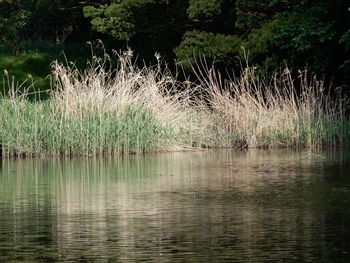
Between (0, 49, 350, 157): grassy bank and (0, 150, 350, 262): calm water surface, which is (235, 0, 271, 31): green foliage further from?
(0, 150, 350, 262): calm water surface

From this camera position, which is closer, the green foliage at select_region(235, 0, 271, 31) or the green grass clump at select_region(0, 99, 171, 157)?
the green grass clump at select_region(0, 99, 171, 157)

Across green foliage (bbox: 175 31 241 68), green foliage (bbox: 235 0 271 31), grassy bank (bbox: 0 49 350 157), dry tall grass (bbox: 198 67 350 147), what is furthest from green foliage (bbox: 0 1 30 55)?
dry tall grass (bbox: 198 67 350 147)

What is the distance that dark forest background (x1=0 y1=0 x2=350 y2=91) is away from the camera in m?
24.2

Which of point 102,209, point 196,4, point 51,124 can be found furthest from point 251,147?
point 102,209

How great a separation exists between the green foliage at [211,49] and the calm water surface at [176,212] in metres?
9.48

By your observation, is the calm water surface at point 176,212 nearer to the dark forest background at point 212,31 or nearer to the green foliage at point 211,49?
the dark forest background at point 212,31

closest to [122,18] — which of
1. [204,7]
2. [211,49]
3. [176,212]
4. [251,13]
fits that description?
[204,7]

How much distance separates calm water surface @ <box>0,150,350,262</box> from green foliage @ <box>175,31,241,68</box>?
9479 millimetres

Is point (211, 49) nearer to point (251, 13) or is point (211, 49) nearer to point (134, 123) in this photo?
point (251, 13)

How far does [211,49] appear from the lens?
26750 mm

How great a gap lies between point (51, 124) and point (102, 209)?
8394 mm

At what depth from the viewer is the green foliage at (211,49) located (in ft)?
87.4

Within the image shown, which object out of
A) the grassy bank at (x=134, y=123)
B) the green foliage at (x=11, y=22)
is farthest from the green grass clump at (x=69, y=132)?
the green foliage at (x=11, y=22)

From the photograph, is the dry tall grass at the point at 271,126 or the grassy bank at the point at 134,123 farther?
the dry tall grass at the point at 271,126
